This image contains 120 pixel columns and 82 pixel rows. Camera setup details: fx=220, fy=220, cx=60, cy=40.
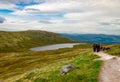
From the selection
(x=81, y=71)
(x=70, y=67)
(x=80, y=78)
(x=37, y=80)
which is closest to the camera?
(x=80, y=78)

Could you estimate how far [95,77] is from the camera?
32.2 meters

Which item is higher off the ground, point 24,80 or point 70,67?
point 70,67

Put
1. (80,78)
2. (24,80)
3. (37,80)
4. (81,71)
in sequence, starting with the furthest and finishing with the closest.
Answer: (24,80) < (37,80) < (81,71) < (80,78)

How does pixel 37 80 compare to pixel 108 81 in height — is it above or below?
below

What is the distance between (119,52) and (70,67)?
1790cm

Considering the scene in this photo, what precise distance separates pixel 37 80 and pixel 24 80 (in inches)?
302

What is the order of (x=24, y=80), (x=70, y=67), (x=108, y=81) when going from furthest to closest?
(x=24, y=80)
(x=70, y=67)
(x=108, y=81)

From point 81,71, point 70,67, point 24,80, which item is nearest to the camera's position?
point 81,71

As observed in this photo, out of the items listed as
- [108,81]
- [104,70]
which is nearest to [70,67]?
[104,70]

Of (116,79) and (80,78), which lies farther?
(80,78)

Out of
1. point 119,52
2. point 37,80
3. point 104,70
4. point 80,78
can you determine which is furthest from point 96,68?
point 119,52

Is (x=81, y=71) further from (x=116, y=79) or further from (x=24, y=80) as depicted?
(x=24, y=80)

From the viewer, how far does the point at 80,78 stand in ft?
111

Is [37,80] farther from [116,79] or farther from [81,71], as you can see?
[116,79]
